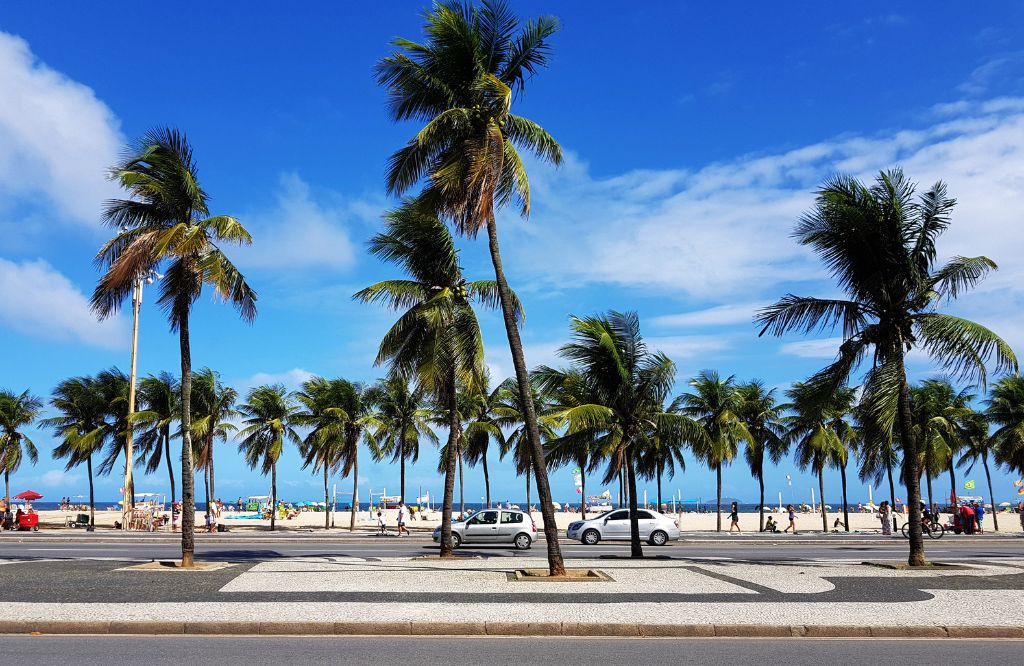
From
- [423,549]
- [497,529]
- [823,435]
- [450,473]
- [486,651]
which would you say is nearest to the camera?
[486,651]

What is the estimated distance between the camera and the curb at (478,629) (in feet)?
35.2

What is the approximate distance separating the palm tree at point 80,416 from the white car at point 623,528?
108 feet

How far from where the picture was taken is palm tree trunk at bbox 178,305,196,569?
738 inches

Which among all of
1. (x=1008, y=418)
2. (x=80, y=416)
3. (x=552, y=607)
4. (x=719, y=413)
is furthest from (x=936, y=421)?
(x=80, y=416)

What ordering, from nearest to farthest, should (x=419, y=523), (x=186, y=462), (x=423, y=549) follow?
1. (x=186, y=462)
2. (x=423, y=549)
3. (x=419, y=523)

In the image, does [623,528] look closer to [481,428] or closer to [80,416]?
[481,428]

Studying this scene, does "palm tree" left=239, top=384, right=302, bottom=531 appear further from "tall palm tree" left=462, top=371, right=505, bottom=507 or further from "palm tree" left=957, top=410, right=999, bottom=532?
"palm tree" left=957, top=410, right=999, bottom=532

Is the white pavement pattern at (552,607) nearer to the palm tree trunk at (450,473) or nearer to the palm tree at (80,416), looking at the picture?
the palm tree trunk at (450,473)

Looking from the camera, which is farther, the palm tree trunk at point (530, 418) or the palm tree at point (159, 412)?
the palm tree at point (159, 412)

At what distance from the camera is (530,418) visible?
1756cm

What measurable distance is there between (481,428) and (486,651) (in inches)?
1500

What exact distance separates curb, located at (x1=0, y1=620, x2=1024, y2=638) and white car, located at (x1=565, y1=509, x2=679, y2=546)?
21939mm

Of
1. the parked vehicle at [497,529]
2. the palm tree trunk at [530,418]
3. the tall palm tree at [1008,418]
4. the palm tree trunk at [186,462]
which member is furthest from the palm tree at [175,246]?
the tall palm tree at [1008,418]

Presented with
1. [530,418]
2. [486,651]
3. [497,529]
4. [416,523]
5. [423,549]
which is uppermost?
[530,418]
